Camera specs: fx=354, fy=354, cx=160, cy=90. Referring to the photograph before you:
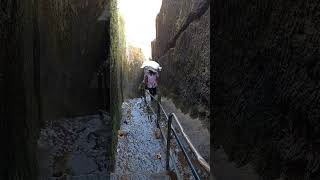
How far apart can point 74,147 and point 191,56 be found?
5887 mm

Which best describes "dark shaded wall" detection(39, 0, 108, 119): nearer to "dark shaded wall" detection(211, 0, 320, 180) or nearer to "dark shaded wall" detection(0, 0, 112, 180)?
"dark shaded wall" detection(0, 0, 112, 180)

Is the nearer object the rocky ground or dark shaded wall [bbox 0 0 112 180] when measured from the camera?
dark shaded wall [bbox 0 0 112 180]

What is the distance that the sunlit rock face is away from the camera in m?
7.36

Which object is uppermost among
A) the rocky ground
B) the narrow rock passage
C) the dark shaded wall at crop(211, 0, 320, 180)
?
the dark shaded wall at crop(211, 0, 320, 180)

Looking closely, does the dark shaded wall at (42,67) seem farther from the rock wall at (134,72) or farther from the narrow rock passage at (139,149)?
the rock wall at (134,72)

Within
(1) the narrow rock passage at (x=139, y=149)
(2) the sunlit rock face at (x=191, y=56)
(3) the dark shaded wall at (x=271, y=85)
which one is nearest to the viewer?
(3) the dark shaded wall at (x=271, y=85)

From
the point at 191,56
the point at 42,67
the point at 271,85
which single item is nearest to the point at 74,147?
the point at 42,67

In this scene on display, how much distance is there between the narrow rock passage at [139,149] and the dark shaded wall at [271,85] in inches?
71.3

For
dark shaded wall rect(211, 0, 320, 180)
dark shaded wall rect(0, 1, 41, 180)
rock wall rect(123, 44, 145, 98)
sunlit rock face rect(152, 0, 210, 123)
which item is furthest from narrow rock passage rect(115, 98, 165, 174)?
rock wall rect(123, 44, 145, 98)

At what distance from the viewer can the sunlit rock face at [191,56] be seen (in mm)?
7363

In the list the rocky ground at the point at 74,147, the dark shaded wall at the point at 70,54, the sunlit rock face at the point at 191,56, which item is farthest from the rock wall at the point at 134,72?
the rocky ground at the point at 74,147

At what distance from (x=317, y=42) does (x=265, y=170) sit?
3.83 feet

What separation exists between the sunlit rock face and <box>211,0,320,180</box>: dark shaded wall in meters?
3.32

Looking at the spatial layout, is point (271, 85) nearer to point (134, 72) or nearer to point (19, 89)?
point (19, 89)
